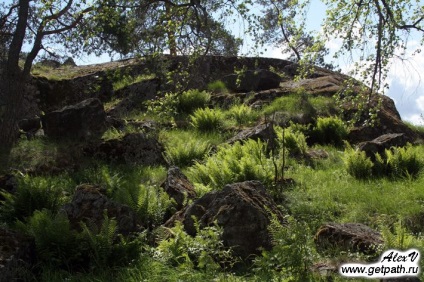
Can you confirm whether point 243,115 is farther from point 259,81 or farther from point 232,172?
point 232,172

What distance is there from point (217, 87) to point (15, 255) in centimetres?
1287

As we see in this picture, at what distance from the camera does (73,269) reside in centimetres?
554

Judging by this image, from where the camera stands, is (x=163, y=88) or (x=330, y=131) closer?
(x=330, y=131)

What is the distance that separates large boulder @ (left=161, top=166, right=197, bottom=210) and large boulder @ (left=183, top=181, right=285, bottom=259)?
1.28m

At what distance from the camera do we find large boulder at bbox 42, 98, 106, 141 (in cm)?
1119

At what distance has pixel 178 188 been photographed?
7.80 meters

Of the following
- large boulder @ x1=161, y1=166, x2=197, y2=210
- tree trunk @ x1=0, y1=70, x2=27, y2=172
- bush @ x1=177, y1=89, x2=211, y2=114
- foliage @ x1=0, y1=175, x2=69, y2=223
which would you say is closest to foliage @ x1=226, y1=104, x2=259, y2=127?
bush @ x1=177, y1=89, x2=211, y2=114

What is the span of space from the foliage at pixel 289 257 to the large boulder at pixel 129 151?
19.0 feet

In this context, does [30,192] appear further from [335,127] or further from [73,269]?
[335,127]

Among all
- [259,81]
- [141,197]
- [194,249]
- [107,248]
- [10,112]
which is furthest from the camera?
[259,81]

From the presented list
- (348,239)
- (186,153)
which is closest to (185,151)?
(186,153)

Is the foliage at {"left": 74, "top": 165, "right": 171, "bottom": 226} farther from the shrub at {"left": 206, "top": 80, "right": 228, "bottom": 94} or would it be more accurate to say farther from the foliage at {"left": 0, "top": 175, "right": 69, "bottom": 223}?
the shrub at {"left": 206, "top": 80, "right": 228, "bottom": 94}

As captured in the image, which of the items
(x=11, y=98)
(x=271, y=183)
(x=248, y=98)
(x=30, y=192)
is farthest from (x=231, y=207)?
(x=248, y=98)

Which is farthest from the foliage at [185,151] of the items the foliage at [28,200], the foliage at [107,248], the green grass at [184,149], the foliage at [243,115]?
the foliage at [107,248]
